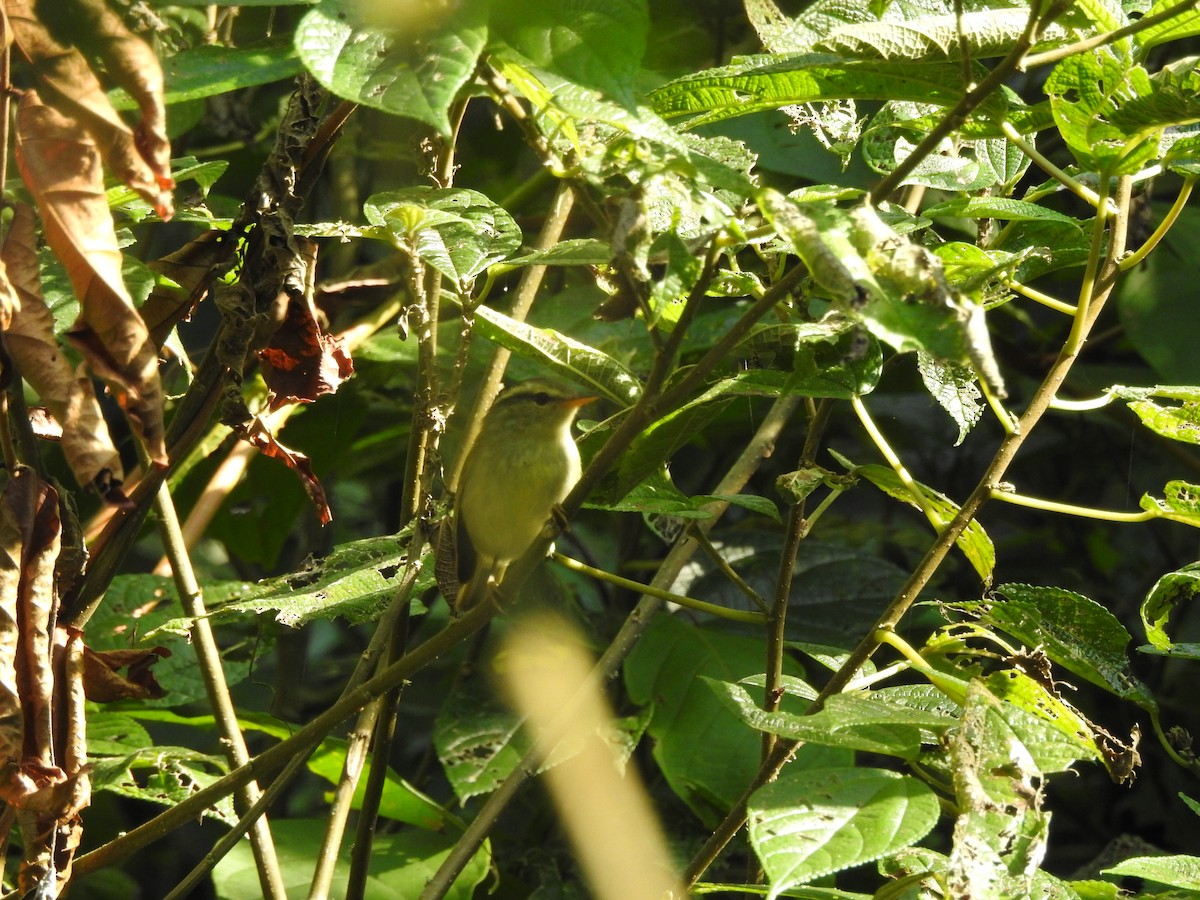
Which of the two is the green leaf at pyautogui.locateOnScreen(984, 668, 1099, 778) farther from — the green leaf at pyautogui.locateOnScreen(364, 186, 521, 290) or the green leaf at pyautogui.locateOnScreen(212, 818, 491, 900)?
the green leaf at pyautogui.locateOnScreen(212, 818, 491, 900)

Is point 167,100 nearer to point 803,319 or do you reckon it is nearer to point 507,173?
point 803,319

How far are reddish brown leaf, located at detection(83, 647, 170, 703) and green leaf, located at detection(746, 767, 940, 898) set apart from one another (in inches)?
24.1

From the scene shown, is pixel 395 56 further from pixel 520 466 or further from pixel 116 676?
pixel 520 466

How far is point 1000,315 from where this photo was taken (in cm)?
296

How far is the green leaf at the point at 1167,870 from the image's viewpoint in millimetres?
1111

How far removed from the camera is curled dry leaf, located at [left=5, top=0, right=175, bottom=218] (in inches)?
30.2

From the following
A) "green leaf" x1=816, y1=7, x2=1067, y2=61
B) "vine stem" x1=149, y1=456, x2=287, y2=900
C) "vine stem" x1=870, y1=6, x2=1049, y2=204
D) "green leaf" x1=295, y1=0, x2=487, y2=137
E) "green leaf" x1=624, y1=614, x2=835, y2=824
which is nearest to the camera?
"green leaf" x1=295, y1=0, x2=487, y2=137

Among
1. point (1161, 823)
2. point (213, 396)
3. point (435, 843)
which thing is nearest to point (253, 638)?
point (435, 843)

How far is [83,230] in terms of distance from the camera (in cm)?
79

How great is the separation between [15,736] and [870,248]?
29.4 inches

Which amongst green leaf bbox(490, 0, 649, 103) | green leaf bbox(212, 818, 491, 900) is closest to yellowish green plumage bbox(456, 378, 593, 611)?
green leaf bbox(212, 818, 491, 900)

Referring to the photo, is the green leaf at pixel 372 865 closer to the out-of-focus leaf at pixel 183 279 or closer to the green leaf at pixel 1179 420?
the out-of-focus leaf at pixel 183 279

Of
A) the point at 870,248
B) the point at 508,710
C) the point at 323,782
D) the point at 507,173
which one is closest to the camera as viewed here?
the point at 870,248

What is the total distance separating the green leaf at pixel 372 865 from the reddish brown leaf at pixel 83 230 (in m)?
1.24
